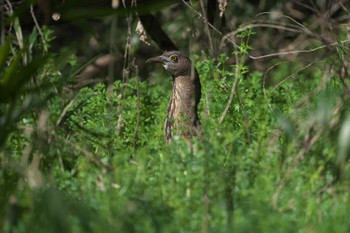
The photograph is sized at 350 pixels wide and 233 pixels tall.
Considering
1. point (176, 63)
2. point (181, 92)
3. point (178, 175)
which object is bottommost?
point (178, 175)

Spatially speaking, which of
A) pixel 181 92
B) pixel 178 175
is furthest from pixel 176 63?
pixel 178 175

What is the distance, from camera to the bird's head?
848 cm

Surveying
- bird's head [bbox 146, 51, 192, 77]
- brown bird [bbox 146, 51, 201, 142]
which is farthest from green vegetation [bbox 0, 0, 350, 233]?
bird's head [bbox 146, 51, 192, 77]

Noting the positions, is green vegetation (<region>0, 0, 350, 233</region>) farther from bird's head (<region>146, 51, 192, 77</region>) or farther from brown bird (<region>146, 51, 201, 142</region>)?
bird's head (<region>146, 51, 192, 77</region>)

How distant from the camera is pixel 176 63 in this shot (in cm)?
855

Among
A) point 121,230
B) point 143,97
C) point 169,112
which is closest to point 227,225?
point 121,230

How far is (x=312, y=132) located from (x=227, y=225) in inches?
42.0

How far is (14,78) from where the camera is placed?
5.54 metres

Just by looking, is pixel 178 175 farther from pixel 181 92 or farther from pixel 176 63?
pixel 176 63

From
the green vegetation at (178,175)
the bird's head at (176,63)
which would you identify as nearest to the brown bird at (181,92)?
the bird's head at (176,63)

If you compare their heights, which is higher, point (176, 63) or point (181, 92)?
point (176, 63)

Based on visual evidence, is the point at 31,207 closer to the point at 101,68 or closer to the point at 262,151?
the point at 262,151

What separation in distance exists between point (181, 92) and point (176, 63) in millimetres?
389

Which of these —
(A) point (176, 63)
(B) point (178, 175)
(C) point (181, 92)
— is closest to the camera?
(B) point (178, 175)
